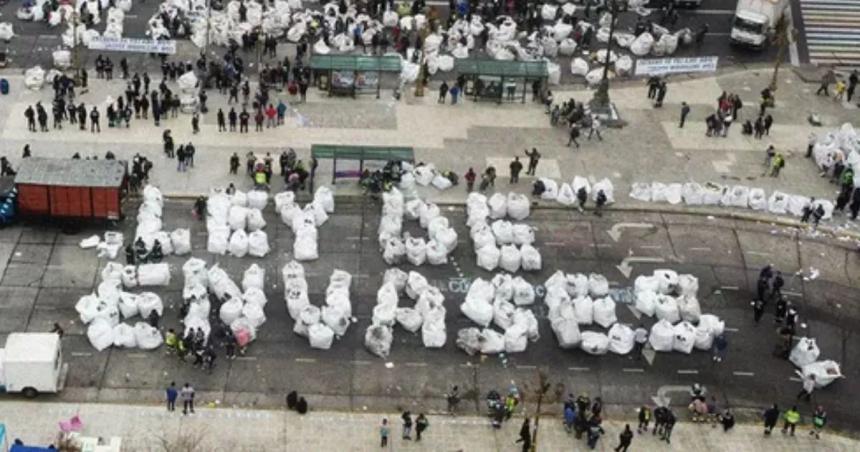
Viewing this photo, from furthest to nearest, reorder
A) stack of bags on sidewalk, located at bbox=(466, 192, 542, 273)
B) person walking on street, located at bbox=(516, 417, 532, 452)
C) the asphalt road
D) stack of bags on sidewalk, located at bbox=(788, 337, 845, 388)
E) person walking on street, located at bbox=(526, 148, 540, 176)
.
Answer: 1. person walking on street, located at bbox=(526, 148, 540, 176)
2. stack of bags on sidewalk, located at bbox=(466, 192, 542, 273)
3. stack of bags on sidewalk, located at bbox=(788, 337, 845, 388)
4. the asphalt road
5. person walking on street, located at bbox=(516, 417, 532, 452)

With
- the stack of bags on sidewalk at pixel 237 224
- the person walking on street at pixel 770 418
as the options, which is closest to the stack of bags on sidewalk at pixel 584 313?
the person walking on street at pixel 770 418

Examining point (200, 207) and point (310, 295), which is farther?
point (200, 207)

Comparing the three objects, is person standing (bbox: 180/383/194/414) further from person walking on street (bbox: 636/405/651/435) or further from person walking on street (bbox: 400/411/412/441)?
person walking on street (bbox: 636/405/651/435)

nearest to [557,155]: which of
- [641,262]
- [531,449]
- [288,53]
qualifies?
[641,262]

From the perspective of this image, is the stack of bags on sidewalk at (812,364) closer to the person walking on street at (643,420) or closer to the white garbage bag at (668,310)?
the white garbage bag at (668,310)

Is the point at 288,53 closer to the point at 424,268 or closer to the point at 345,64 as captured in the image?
the point at 345,64

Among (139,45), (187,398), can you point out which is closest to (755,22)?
(139,45)

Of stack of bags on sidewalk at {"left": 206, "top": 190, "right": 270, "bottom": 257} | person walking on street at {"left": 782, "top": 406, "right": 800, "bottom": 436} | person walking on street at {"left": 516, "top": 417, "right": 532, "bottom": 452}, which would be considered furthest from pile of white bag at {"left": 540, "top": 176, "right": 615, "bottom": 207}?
person walking on street at {"left": 516, "top": 417, "right": 532, "bottom": 452}
